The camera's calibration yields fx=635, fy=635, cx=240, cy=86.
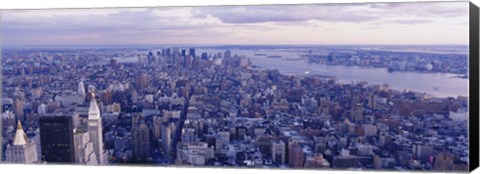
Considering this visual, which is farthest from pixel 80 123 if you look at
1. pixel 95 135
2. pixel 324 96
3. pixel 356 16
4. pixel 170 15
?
pixel 356 16

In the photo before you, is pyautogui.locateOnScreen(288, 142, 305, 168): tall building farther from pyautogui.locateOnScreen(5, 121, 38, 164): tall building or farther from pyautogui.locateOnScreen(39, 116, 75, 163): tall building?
pyautogui.locateOnScreen(5, 121, 38, 164): tall building

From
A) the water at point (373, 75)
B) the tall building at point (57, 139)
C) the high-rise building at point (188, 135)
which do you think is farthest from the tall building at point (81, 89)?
the water at point (373, 75)

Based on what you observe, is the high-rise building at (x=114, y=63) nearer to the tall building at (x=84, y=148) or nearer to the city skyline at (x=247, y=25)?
the city skyline at (x=247, y=25)

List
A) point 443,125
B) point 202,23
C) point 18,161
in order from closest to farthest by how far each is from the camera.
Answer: point 443,125
point 202,23
point 18,161

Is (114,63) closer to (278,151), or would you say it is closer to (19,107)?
(19,107)

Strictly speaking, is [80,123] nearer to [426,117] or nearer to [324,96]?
[324,96]

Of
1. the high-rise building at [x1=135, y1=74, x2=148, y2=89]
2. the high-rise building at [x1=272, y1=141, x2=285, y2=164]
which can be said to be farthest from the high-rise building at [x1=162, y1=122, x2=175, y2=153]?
the high-rise building at [x1=272, y1=141, x2=285, y2=164]

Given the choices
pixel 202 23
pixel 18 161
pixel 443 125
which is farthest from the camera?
pixel 18 161
